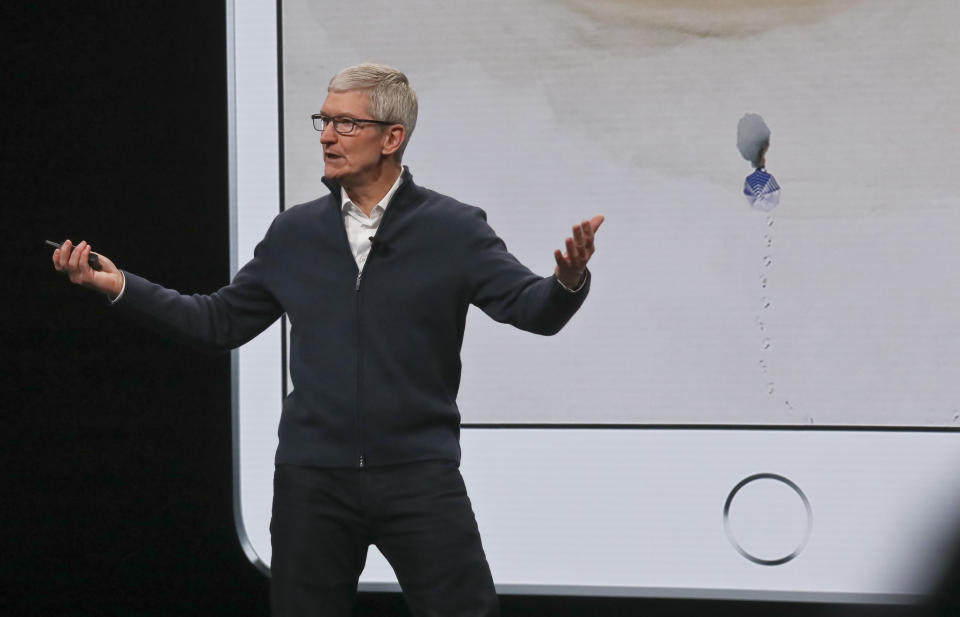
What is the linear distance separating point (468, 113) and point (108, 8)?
0.90 meters

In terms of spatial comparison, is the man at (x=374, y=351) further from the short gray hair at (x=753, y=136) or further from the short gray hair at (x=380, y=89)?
the short gray hair at (x=753, y=136)

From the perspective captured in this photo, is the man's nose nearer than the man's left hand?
No

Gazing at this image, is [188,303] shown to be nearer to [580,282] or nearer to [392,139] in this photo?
[392,139]

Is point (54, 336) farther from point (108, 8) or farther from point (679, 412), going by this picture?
point (679, 412)

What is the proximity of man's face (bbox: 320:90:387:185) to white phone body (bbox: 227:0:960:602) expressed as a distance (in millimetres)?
703

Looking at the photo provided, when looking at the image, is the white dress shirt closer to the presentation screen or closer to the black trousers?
the black trousers

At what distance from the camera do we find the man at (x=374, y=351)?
71.7 inches

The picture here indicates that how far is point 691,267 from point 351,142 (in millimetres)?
921

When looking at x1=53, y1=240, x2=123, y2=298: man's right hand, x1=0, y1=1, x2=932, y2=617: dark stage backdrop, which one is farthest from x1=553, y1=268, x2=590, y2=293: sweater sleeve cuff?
x1=0, y1=1, x2=932, y2=617: dark stage backdrop

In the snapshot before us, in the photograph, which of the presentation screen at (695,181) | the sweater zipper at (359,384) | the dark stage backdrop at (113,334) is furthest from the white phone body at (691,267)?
the sweater zipper at (359,384)

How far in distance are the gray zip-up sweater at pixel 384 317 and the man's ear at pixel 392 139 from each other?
2.5 inches

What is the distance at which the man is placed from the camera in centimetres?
182

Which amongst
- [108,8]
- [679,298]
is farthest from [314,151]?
[679,298]

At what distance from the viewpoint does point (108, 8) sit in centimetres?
279
